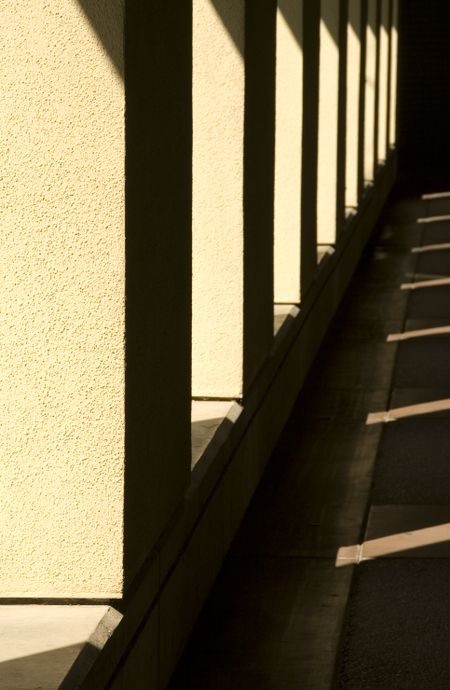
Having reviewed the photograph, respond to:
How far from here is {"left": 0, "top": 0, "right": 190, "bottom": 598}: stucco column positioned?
3.69m

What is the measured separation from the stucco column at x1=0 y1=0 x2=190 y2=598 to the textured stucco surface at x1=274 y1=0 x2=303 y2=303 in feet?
14.5

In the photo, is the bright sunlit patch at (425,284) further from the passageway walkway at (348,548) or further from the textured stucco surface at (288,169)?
the textured stucco surface at (288,169)

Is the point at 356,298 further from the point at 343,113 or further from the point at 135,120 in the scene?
the point at 135,120

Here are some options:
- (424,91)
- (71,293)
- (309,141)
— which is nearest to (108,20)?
(71,293)

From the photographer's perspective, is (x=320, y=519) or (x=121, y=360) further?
(x=320, y=519)

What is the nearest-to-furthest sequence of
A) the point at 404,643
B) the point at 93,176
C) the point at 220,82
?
the point at 93,176, the point at 404,643, the point at 220,82

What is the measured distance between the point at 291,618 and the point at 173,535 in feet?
2.68

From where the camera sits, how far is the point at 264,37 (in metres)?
6.69

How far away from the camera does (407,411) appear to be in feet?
27.3

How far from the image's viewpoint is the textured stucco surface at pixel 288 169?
27.5 feet

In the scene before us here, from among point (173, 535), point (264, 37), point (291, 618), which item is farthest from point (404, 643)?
point (264, 37)

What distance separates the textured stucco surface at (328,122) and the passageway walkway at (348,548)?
116 centimetres

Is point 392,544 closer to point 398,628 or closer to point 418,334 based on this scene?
point 398,628

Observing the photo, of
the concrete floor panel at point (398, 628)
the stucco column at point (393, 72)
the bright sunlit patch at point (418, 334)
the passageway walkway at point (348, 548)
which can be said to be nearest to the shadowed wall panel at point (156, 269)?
the passageway walkway at point (348, 548)
